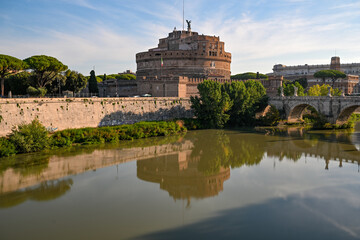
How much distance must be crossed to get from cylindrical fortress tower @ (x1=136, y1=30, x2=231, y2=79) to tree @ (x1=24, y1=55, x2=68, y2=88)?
15.4 m

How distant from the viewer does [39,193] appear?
13.7 meters

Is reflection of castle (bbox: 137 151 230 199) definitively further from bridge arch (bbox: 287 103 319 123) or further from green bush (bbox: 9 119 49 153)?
bridge arch (bbox: 287 103 319 123)

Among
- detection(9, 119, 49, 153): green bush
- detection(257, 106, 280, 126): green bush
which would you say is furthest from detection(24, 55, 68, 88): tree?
detection(257, 106, 280, 126): green bush

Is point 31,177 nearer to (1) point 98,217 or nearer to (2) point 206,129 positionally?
(1) point 98,217

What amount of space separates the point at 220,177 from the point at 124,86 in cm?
2730

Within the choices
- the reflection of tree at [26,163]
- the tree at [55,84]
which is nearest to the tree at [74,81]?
the tree at [55,84]

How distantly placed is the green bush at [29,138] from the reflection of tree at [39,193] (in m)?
5.78

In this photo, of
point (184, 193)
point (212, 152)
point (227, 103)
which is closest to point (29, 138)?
point (184, 193)

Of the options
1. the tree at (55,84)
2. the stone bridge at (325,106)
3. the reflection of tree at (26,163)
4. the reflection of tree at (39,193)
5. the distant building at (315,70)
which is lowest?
the reflection of tree at (39,193)

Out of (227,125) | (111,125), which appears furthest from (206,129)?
(111,125)

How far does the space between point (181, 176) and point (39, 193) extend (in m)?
6.65

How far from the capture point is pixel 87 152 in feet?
68.9

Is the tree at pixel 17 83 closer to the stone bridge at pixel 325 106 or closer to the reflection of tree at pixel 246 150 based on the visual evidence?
the reflection of tree at pixel 246 150

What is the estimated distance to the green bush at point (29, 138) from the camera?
19609mm
